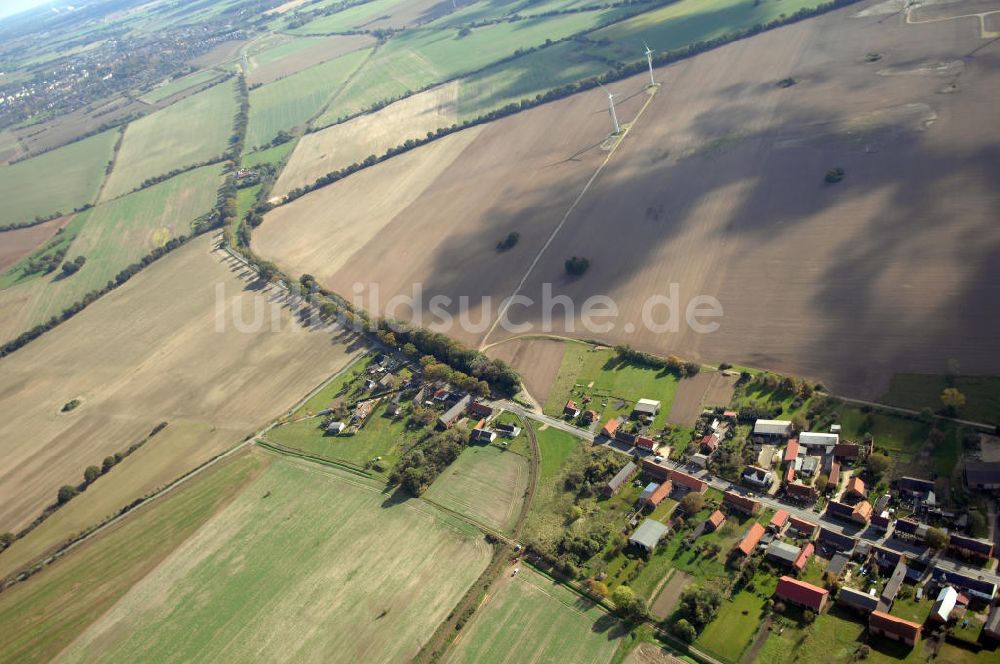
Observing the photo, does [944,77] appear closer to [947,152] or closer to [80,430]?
[947,152]

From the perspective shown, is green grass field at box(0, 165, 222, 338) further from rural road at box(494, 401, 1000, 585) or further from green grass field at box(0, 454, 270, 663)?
rural road at box(494, 401, 1000, 585)

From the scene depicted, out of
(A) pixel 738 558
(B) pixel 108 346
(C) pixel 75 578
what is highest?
(B) pixel 108 346

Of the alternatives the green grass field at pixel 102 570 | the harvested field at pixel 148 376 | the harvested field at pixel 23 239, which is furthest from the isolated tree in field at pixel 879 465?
the harvested field at pixel 23 239

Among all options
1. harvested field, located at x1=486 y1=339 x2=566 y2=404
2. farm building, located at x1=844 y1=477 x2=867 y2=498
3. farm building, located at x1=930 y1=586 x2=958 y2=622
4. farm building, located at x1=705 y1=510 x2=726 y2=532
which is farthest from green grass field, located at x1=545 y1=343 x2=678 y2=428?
farm building, located at x1=930 y1=586 x2=958 y2=622

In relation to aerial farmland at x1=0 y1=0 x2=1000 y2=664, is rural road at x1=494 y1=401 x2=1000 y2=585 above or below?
below

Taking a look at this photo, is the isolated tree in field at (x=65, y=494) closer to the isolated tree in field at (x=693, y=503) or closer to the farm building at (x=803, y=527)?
the isolated tree in field at (x=693, y=503)

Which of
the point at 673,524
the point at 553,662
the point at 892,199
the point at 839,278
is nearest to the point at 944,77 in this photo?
the point at 892,199
